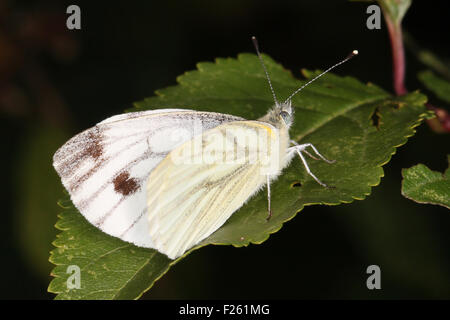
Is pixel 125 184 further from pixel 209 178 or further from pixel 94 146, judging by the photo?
pixel 209 178

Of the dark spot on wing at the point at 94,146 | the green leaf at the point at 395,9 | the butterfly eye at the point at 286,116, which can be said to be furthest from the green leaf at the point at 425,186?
the dark spot on wing at the point at 94,146

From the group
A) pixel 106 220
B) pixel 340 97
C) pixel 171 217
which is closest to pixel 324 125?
pixel 340 97

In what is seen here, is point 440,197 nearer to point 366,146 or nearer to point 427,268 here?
point 366,146

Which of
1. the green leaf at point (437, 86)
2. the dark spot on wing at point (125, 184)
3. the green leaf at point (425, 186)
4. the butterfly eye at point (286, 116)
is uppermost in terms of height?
the green leaf at point (437, 86)

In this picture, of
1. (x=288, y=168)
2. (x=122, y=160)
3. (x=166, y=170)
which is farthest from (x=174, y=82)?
(x=166, y=170)

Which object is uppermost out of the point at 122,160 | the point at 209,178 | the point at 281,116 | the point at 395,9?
the point at 395,9

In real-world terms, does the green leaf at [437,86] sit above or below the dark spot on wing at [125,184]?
above

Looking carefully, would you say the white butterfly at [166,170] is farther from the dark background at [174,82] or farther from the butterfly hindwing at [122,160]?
the dark background at [174,82]
